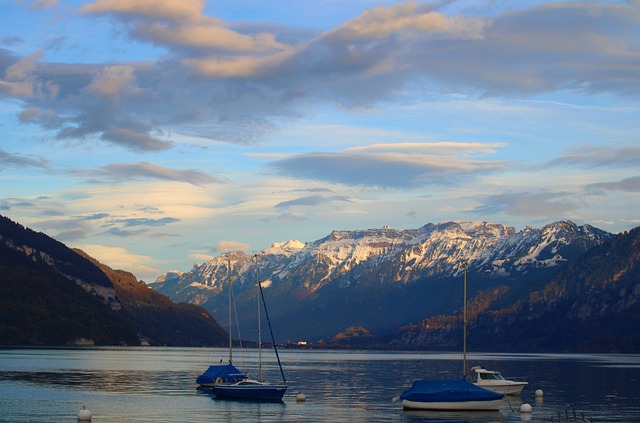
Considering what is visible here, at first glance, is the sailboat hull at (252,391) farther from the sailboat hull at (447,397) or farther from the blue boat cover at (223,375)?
the sailboat hull at (447,397)

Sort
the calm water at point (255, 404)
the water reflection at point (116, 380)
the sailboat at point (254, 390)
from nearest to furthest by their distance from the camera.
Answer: the calm water at point (255, 404) → the sailboat at point (254, 390) → the water reflection at point (116, 380)

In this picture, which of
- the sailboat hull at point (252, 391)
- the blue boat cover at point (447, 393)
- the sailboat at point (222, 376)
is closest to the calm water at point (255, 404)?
the sailboat hull at point (252, 391)

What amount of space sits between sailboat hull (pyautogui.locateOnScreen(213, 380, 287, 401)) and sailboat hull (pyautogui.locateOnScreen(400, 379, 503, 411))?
722 inches

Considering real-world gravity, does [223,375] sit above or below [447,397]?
above

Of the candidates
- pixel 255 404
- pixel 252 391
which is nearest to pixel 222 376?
pixel 252 391

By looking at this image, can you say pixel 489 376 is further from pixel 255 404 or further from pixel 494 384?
pixel 255 404

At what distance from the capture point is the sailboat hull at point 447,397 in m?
117

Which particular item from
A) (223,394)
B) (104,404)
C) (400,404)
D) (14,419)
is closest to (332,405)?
(400,404)

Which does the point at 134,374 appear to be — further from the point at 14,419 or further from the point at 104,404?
the point at 14,419

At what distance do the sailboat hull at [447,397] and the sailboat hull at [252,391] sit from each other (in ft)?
60.1

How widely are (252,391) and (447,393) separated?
27.6 m

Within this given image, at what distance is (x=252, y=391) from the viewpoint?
130m

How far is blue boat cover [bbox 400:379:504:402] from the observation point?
4594 inches

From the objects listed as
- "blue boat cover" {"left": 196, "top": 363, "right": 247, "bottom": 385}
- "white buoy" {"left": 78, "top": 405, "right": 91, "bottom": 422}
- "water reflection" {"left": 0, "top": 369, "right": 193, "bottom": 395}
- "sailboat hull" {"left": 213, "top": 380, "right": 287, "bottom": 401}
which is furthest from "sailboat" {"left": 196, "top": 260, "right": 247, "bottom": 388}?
"white buoy" {"left": 78, "top": 405, "right": 91, "bottom": 422}
